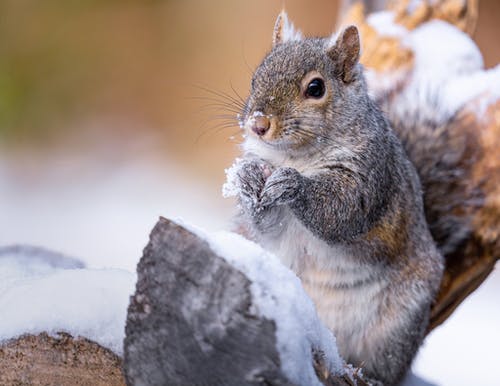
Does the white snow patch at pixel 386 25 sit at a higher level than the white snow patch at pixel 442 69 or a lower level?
higher

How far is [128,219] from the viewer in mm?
2967

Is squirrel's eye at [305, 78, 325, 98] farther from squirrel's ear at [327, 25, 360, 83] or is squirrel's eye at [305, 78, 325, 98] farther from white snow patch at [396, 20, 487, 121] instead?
white snow patch at [396, 20, 487, 121]

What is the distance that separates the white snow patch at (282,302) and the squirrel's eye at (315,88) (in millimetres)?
490

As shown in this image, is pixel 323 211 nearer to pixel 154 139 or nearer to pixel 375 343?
pixel 375 343

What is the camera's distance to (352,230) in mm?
1312

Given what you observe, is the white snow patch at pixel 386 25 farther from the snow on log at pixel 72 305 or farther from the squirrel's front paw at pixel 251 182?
the snow on log at pixel 72 305

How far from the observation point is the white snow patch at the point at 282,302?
30.2 inches

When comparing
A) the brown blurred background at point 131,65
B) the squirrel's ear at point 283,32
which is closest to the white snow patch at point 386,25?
the squirrel's ear at point 283,32

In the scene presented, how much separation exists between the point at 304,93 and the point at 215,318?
60cm

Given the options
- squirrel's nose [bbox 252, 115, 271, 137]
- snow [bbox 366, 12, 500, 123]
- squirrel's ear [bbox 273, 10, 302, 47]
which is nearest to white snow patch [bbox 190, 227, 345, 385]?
squirrel's nose [bbox 252, 115, 271, 137]

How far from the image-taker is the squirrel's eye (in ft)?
4.16

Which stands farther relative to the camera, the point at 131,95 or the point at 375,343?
the point at 131,95

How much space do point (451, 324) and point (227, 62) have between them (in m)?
1.72

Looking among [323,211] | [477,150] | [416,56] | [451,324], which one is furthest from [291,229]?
[451,324]
